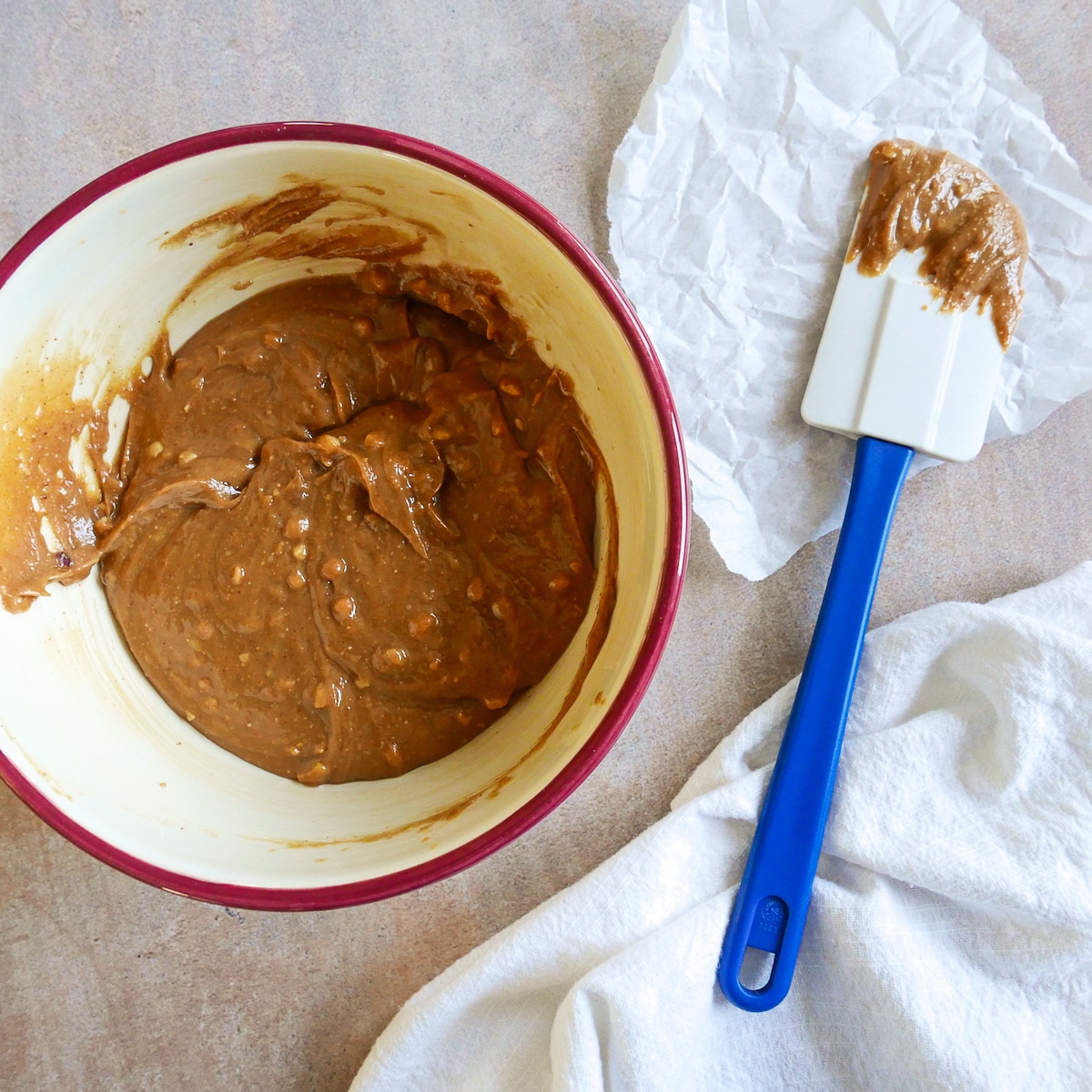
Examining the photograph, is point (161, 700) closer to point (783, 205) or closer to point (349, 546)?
point (349, 546)

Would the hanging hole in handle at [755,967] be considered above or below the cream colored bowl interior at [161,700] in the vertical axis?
below

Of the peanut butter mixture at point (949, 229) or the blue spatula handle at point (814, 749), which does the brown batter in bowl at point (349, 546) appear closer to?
the blue spatula handle at point (814, 749)

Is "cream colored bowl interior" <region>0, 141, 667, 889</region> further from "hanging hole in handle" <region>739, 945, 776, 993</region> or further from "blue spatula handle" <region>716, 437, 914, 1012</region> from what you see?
"hanging hole in handle" <region>739, 945, 776, 993</region>

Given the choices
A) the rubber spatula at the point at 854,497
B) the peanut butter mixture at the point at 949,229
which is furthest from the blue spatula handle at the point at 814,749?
the peanut butter mixture at the point at 949,229

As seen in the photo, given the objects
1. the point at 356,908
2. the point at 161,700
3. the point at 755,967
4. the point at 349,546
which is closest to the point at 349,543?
the point at 349,546

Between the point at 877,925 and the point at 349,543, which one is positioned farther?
the point at 877,925

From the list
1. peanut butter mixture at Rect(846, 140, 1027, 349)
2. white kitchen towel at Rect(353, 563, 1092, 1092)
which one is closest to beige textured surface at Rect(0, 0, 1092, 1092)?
white kitchen towel at Rect(353, 563, 1092, 1092)

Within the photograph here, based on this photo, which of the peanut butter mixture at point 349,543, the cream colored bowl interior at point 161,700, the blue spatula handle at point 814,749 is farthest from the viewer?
the blue spatula handle at point 814,749
